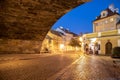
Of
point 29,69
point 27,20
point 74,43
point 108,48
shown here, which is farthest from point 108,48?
point 29,69

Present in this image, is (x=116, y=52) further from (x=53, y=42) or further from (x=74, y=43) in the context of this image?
(x=74, y=43)

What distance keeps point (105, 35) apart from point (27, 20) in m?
18.2

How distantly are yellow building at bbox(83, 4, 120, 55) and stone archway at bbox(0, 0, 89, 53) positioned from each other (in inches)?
516

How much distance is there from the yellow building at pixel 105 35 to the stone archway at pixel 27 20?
43.0ft

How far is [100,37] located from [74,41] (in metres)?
23.5

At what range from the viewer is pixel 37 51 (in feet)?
77.3

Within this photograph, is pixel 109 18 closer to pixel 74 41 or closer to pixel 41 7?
pixel 74 41

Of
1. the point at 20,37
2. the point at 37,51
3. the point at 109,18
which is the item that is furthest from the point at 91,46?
the point at 20,37

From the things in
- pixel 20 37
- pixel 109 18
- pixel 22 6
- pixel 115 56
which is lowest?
pixel 115 56

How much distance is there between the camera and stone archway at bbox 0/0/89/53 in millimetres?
13422

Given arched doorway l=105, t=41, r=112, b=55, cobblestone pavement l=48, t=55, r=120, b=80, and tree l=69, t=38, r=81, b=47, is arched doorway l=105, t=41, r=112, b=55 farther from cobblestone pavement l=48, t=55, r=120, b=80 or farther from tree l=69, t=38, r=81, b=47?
tree l=69, t=38, r=81, b=47

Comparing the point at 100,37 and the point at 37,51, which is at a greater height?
the point at 100,37

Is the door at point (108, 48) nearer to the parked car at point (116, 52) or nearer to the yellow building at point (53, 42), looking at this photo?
the parked car at point (116, 52)

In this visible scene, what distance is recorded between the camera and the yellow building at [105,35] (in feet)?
98.3
